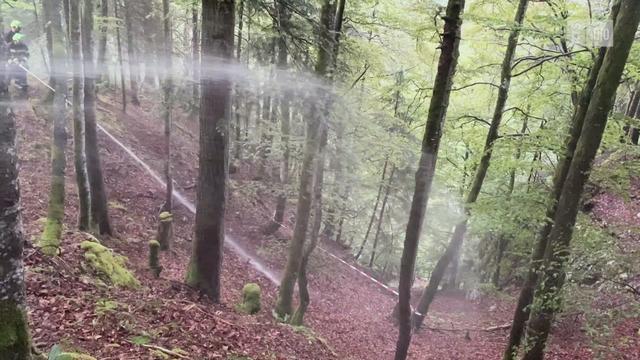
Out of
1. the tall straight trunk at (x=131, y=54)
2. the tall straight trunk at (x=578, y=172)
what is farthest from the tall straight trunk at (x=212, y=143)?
the tall straight trunk at (x=131, y=54)

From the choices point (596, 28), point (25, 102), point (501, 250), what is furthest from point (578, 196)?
point (25, 102)

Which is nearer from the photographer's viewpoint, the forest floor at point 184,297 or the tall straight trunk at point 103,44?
the forest floor at point 184,297

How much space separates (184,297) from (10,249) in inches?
162

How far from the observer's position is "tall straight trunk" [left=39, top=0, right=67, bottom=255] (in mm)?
7777

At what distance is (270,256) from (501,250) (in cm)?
1054

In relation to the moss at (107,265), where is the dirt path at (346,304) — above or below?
below

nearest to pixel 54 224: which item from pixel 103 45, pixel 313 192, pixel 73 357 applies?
pixel 73 357

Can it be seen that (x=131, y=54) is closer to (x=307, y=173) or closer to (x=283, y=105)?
(x=283, y=105)

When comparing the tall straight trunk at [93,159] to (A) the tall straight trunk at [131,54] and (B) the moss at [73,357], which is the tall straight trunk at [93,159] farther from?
(A) the tall straight trunk at [131,54]

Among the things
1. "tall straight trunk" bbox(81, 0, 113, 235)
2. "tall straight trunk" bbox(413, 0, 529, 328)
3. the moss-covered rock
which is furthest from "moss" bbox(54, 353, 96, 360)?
"tall straight trunk" bbox(413, 0, 529, 328)

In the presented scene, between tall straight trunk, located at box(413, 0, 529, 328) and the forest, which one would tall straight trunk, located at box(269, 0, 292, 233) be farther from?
tall straight trunk, located at box(413, 0, 529, 328)

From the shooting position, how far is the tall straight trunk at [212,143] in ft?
21.5

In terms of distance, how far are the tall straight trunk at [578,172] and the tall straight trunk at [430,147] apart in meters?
1.90

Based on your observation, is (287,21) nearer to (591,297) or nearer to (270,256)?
(591,297)
